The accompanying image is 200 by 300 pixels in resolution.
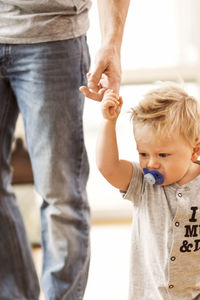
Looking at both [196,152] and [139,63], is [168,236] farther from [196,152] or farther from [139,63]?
[139,63]

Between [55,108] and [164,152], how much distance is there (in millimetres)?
379

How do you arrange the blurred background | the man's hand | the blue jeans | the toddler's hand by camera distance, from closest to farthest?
the toddler's hand
the man's hand
the blue jeans
the blurred background

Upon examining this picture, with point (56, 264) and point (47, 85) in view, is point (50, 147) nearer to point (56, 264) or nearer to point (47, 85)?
point (47, 85)

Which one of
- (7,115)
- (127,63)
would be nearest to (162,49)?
(127,63)

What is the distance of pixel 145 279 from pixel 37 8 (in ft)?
2.60

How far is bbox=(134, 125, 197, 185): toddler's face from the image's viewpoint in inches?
51.9

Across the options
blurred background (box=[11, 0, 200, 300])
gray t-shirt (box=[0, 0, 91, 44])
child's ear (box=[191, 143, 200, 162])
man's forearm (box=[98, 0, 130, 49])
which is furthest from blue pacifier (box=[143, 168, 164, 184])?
blurred background (box=[11, 0, 200, 300])

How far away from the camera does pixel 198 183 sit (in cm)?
138

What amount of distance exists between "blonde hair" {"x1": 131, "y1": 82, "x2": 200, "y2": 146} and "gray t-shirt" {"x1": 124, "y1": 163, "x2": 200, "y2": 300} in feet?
0.45

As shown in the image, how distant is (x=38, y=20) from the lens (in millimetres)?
1476

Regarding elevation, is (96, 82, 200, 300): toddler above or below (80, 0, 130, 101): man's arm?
below

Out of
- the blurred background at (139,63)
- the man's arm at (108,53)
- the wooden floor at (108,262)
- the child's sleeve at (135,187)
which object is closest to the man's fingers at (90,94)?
the man's arm at (108,53)

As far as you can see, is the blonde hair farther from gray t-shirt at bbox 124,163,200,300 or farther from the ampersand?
the ampersand

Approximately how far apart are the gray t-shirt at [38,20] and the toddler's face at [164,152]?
0.38 metres
